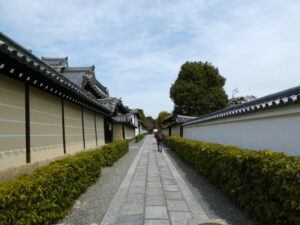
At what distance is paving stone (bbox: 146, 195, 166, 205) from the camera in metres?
5.13

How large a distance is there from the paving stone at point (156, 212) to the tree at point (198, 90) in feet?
92.1

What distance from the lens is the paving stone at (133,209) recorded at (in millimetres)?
4531

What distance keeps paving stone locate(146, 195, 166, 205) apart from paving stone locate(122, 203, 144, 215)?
29cm

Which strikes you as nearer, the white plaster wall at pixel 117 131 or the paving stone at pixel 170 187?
the paving stone at pixel 170 187

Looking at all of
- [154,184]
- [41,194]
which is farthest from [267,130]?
[41,194]

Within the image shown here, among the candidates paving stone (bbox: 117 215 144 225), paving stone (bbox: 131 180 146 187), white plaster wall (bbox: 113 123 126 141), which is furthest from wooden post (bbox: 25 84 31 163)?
white plaster wall (bbox: 113 123 126 141)

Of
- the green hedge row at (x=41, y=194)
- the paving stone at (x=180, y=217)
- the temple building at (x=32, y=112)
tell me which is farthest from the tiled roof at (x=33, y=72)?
the paving stone at (x=180, y=217)

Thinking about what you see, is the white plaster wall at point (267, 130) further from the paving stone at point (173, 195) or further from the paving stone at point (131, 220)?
the paving stone at point (131, 220)

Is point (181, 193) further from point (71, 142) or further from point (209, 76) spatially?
point (209, 76)

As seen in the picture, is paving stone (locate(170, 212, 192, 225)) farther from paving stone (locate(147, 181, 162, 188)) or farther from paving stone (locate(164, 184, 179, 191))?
paving stone (locate(147, 181, 162, 188))

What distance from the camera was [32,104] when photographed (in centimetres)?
539

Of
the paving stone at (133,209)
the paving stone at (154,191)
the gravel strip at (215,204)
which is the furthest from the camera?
the paving stone at (154,191)

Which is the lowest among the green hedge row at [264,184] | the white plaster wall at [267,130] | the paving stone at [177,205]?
the paving stone at [177,205]

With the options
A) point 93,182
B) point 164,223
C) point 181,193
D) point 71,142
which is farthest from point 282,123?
point 71,142
